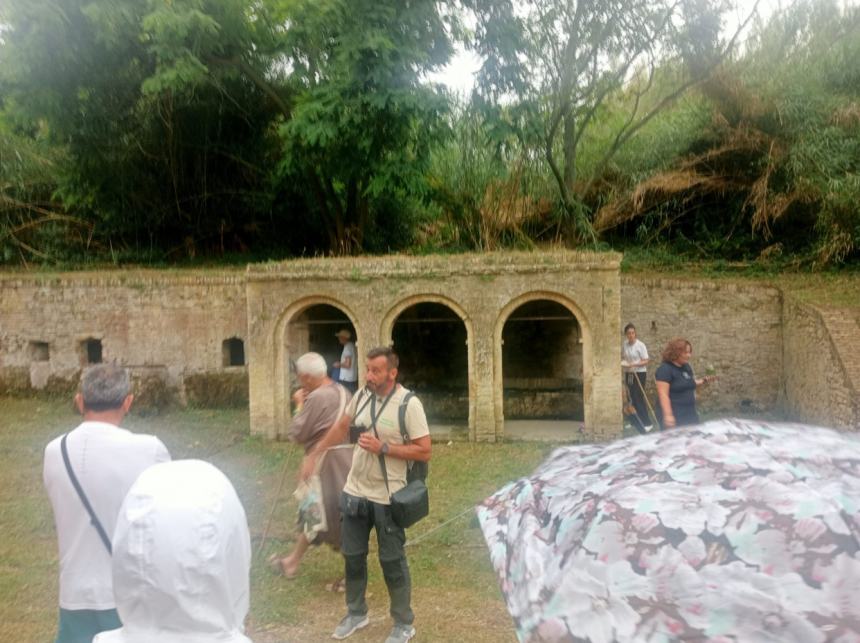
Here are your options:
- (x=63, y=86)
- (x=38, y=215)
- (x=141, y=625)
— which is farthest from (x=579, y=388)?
(x=38, y=215)

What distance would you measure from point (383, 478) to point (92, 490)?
88.7 inches

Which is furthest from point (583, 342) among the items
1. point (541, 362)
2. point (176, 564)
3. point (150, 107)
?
point (150, 107)

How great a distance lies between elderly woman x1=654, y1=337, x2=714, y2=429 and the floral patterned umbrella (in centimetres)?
430

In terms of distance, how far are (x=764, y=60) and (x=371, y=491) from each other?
17712mm

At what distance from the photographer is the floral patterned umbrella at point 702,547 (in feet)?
7.77

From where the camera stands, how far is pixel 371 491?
5129mm

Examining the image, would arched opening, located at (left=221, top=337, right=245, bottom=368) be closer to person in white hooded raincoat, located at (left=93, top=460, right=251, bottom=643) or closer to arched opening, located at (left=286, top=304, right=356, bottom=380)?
arched opening, located at (left=286, top=304, right=356, bottom=380)

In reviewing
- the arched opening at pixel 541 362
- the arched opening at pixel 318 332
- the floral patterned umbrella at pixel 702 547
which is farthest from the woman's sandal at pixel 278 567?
the arched opening at pixel 541 362

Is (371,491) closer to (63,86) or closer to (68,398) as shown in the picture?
(68,398)

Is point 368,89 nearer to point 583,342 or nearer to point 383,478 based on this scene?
point 583,342

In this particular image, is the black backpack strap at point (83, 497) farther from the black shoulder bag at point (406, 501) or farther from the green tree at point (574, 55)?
the green tree at point (574, 55)

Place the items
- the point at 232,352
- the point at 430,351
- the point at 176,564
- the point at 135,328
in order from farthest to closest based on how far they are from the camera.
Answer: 1. the point at 430,351
2. the point at 135,328
3. the point at 232,352
4. the point at 176,564

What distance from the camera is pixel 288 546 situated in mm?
7500

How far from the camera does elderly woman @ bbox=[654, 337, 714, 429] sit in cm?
748
